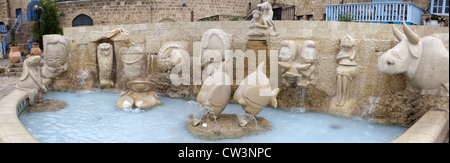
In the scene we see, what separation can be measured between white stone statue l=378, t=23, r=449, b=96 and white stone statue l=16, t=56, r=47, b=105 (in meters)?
5.63

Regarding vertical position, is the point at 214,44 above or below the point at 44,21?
below

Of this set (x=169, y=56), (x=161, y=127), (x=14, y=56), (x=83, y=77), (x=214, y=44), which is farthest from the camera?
(x=14, y=56)

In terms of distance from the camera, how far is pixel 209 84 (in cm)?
448

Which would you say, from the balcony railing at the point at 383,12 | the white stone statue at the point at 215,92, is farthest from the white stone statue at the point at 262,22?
the balcony railing at the point at 383,12

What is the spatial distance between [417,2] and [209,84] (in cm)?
1142

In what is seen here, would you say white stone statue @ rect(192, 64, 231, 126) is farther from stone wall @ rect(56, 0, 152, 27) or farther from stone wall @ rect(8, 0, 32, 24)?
stone wall @ rect(8, 0, 32, 24)

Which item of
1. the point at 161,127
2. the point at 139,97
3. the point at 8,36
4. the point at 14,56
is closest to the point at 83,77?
the point at 139,97

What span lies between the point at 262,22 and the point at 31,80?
4.24 meters

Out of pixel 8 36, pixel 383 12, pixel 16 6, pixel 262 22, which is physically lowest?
pixel 262 22

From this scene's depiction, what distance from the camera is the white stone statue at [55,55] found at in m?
7.51

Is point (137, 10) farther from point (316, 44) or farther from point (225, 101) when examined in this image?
point (225, 101)

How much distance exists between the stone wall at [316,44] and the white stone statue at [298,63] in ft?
0.48

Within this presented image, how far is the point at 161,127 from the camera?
4887 mm
